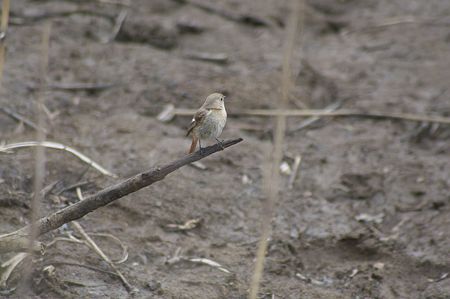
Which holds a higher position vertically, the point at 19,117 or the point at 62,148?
the point at 19,117

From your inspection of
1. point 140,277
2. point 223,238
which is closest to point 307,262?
point 223,238

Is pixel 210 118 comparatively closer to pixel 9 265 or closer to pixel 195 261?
pixel 195 261

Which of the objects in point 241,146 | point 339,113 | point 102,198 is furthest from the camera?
point 339,113

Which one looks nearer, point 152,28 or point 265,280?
point 265,280

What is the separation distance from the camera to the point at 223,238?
5.01 meters

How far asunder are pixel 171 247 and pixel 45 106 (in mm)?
1896

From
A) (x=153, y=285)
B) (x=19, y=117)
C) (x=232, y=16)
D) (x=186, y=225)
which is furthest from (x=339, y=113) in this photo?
(x=153, y=285)

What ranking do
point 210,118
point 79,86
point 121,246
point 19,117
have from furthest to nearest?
point 79,86, point 19,117, point 121,246, point 210,118

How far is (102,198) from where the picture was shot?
12.4 feet

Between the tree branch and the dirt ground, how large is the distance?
0.37 m

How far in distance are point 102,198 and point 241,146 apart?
239 centimetres

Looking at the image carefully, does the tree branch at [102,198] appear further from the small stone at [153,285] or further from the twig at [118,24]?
the twig at [118,24]

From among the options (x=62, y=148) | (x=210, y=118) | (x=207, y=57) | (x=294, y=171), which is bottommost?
(x=62, y=148)

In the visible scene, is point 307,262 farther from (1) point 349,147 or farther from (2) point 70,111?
(2) point 70,111
